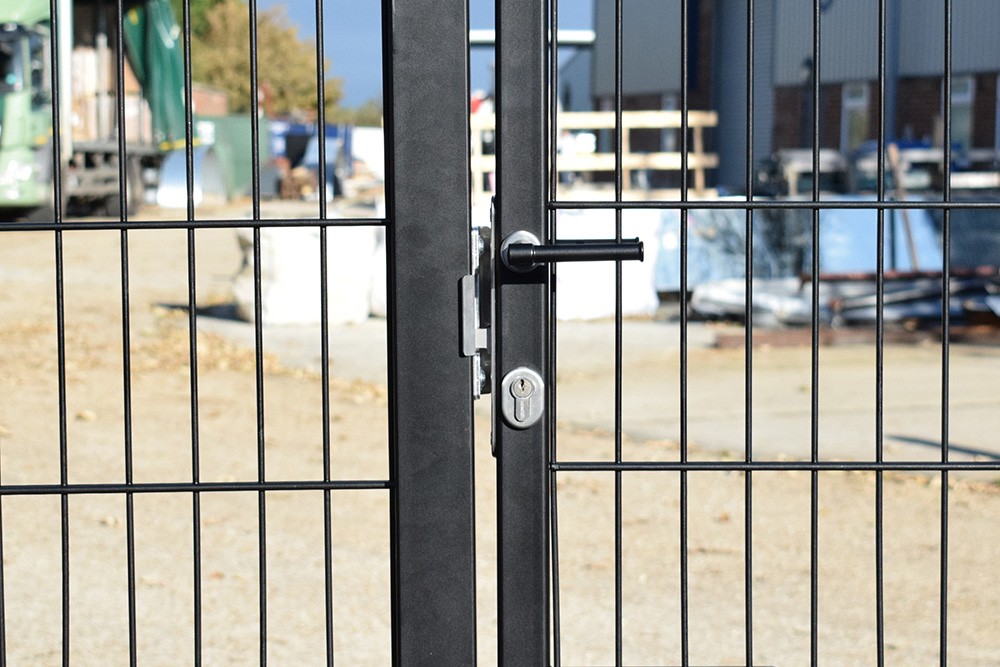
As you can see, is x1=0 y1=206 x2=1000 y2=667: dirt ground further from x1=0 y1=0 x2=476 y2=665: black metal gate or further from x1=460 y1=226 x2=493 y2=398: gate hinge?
x1=460 y1=226 x2=493 y2=398: gate hinge

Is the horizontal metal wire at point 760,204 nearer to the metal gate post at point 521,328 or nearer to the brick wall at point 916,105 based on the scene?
the metal gate post at point 521,328

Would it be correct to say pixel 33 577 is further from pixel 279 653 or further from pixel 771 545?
pixel 771 545

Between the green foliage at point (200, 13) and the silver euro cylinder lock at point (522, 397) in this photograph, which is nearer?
the silver euro cylinder lock at point (522, 397)

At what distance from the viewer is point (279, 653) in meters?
3.79

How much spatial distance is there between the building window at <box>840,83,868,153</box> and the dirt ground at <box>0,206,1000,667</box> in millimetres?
18275

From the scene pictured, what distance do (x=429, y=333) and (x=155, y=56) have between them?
2365 centimetres

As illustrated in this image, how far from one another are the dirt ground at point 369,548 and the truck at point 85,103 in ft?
31.7

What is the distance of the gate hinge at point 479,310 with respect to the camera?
210cm

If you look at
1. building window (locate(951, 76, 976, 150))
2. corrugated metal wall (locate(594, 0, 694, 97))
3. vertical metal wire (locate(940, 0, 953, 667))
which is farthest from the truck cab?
vertical metal wire (locate(940, 0, 953, 667))

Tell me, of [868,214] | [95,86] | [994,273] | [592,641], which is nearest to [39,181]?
[95,86]

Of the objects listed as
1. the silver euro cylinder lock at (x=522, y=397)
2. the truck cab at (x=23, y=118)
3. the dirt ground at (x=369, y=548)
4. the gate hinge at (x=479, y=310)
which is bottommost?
the dirt ground at (x=369, y=548)

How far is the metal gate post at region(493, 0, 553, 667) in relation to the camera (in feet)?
6.77

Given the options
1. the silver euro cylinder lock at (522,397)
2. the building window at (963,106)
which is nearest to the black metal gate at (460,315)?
the silver euro cylinder lock at (522,397)

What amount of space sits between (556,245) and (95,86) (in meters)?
A: 24.8
